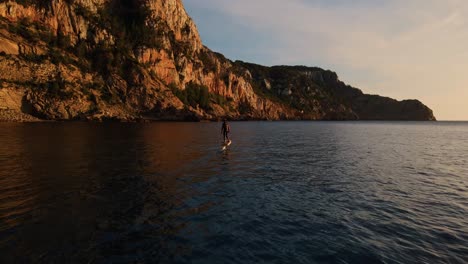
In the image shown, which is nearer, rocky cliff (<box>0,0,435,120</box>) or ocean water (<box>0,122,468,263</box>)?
ocean water (<box>0,122,468,263</box>)

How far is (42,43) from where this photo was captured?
123562 millimetres

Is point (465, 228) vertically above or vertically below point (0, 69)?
below

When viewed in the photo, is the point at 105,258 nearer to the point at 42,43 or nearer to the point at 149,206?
the point at 149,206

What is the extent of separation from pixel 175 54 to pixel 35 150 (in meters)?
171

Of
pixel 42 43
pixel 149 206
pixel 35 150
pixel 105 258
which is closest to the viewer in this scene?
pixel 105 258

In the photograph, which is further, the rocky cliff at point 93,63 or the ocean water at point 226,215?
the rocky cliff at point 93,63

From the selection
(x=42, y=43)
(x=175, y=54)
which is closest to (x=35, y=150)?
(x=42, y=43)

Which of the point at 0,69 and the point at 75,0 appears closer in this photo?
the point at 0,69

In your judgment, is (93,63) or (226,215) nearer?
(226,215)

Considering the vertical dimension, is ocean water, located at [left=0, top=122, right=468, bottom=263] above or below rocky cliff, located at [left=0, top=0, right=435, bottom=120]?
below

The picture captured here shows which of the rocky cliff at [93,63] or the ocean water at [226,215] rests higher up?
the rocky cliff at [93,63]

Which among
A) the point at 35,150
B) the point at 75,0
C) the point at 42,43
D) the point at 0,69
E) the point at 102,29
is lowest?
the point at 35,150

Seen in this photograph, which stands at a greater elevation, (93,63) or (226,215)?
(93,63)

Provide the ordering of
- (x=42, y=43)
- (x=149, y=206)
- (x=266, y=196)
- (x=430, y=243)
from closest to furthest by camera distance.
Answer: (x=430, y=243), (x=149, y=206), (x=266, y=196), (x=42, y=43)
